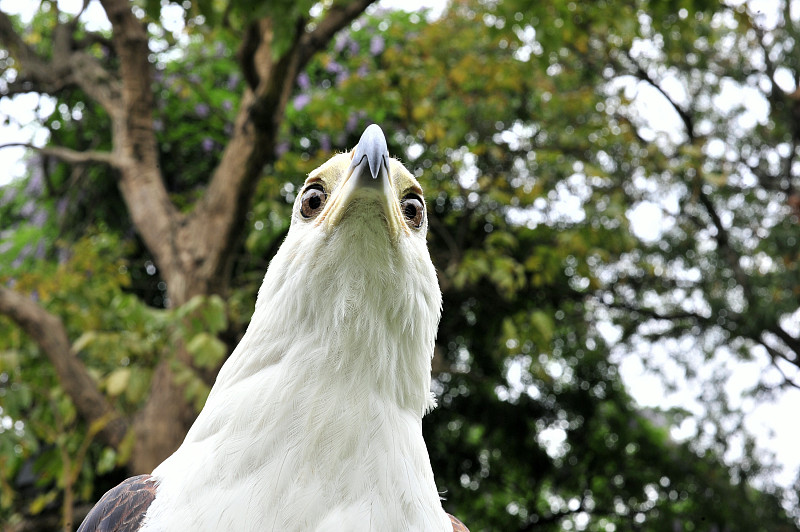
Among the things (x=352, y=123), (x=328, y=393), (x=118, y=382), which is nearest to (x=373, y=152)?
(x=328, y=393)

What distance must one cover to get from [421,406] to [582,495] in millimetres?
5718

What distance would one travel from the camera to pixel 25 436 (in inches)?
187

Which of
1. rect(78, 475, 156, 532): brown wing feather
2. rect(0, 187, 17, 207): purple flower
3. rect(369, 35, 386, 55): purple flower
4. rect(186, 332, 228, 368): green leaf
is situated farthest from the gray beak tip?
rect(0, 187, 17, 207): purple flower

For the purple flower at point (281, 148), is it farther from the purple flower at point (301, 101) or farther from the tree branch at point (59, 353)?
the tree branch at point (59, 353)

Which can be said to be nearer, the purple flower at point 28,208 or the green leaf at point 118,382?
the green leaf at point 118,382

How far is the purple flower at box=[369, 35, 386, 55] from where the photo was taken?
729cm

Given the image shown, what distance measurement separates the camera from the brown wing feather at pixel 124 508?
1881 mm

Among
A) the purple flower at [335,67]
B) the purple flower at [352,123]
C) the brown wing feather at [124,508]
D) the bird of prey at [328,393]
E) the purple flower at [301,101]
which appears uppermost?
the bird of prey at [328,393]

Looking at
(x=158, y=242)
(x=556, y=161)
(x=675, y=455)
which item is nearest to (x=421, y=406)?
(x=158, y=242)

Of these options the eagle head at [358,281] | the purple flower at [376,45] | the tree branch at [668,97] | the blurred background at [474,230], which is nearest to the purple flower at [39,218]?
the blurred background at [474,230]

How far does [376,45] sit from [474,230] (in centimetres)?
210

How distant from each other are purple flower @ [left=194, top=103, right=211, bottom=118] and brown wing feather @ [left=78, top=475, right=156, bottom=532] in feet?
17.8

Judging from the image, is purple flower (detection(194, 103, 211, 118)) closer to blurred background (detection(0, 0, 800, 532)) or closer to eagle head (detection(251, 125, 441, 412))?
blurred background (detection(0, 0, 800, 532))

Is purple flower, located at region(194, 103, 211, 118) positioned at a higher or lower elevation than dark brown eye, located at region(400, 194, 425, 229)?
lower
